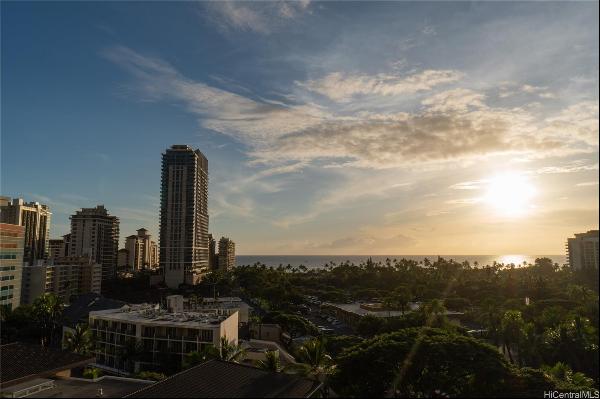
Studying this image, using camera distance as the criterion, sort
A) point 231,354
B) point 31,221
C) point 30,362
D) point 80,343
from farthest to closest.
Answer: point 31,221 → point 80,343 → point 231,354 → point 30,362

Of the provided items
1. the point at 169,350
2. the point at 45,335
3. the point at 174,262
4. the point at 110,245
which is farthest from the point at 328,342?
the point at 110,245

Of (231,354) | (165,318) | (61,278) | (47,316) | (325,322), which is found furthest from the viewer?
(61,278)

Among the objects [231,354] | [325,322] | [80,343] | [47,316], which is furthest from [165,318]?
[325,322]

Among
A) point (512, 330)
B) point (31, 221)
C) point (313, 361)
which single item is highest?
point (31, 221)

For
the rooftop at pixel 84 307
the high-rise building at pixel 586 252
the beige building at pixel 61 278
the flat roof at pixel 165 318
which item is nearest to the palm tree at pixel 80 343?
the flat roof at pixel 165 318

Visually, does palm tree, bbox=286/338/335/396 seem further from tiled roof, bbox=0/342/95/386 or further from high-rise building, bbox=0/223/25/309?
high-rise building, bbox=0/223/25/309

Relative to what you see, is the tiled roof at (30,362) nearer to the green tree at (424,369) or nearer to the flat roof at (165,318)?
the green tree at (424,369)

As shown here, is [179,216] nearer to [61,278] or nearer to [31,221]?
[61,278]

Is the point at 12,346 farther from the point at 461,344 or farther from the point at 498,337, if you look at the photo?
the point at 498,337

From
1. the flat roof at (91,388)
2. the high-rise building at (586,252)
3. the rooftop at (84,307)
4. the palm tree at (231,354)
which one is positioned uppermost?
the high-rise building at (586,252)
